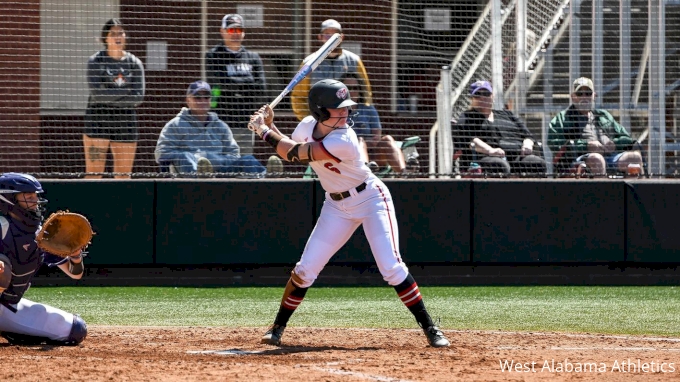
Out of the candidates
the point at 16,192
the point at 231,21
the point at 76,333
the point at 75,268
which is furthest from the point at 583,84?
the point at 16,192

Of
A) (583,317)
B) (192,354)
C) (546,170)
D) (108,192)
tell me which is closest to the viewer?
(192,354)

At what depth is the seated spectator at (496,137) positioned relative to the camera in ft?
37.3

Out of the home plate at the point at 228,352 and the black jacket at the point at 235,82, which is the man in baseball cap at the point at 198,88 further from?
the home plate at the point at 228,352

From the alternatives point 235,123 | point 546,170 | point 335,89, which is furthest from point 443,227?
point 335,89

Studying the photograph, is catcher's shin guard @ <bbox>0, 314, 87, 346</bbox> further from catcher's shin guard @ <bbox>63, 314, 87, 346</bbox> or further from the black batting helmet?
the black batting helmet

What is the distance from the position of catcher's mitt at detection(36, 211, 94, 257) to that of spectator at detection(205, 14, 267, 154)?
4.59 meters

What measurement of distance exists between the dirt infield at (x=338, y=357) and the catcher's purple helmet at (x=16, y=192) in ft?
2.73

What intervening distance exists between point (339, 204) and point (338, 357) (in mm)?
1079

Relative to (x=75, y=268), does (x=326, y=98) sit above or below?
above

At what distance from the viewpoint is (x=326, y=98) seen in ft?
22.3

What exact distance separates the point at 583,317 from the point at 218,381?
13.3ft

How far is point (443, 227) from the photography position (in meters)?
11.1

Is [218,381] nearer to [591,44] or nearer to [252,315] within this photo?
[252,315]

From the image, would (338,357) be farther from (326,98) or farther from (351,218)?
(326,98)
